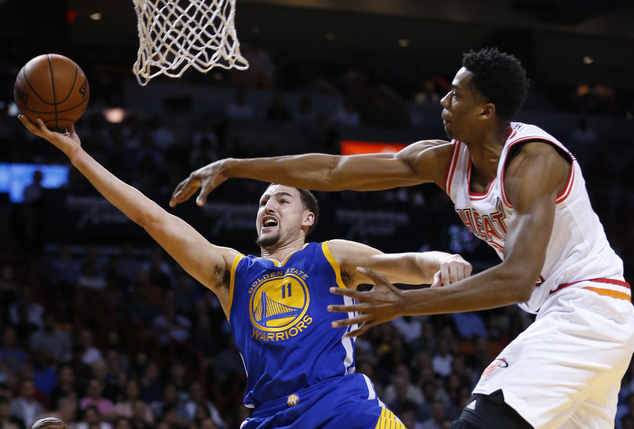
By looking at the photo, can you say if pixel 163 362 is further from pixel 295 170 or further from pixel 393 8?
pixel 393 8

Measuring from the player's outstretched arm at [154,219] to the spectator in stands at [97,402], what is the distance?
4672mm

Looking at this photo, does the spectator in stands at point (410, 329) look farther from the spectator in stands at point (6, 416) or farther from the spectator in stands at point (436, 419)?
the spectator in stands at point (6, 416)

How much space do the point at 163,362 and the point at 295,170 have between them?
668 cm

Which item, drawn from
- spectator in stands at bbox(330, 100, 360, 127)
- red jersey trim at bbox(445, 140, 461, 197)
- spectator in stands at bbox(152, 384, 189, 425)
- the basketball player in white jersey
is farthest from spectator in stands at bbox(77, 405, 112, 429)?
spectator in stands at bbox(330, 100, 360, 127)

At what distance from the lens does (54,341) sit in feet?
29.3

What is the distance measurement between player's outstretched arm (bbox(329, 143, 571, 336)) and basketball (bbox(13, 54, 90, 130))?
201 centimetres

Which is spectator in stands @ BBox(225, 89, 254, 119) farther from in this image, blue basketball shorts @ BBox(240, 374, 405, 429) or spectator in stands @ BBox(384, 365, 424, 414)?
Result: blue basketball shorts @ BBox(240, 374, 405, 429)

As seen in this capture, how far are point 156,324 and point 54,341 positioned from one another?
5.10ft

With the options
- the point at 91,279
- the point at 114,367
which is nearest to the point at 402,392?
the point at 114,367

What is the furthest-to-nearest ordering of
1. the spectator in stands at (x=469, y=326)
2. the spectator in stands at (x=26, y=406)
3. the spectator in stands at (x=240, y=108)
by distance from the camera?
1. the spectator in stands at (x=240, y=108)
2. the spectator in stands at (x=469, y=326)
3. the spectator in stands at (x=26, y=406)

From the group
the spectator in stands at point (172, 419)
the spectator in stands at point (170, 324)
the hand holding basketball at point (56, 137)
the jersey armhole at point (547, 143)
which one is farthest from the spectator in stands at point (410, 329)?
the jersey armhole at point (547, 143)

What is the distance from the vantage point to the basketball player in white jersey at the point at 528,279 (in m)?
2.69

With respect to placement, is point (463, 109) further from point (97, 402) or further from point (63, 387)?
point (63, 387)

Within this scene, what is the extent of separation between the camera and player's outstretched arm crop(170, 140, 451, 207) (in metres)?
3.56
